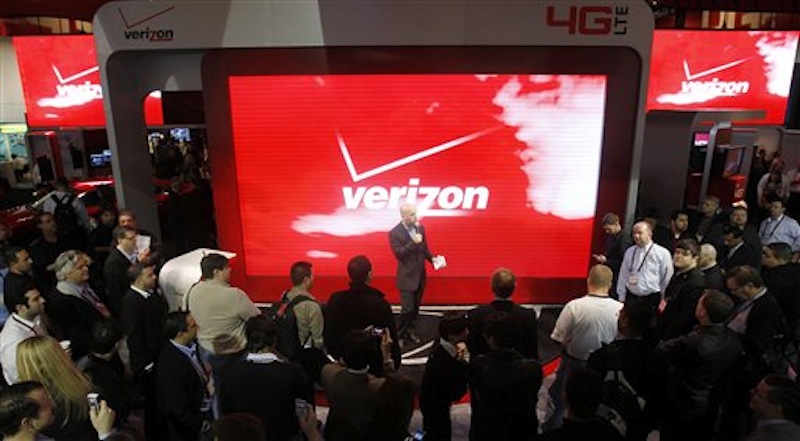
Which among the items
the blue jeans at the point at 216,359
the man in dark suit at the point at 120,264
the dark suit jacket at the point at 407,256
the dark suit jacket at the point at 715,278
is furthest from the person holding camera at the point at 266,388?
the dark suit jacket at the point at 715,278

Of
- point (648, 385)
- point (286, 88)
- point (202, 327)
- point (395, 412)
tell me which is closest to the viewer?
point (395, 412)

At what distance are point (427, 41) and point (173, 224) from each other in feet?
15.0

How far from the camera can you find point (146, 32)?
633 centimetres

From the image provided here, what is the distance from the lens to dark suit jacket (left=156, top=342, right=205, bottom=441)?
3.27 metres

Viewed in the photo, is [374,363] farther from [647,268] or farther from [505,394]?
[647,268]

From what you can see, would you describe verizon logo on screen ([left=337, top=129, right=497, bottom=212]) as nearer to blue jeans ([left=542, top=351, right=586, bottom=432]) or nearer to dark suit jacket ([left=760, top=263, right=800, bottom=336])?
blue jeans ([left=542, top=351, right=586, bottom=432])

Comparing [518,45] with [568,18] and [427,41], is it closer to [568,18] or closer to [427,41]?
[568,18]

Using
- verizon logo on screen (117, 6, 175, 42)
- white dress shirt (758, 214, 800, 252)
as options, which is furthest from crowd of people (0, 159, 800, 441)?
verizon logo on screen (117, 6, 175, 42)

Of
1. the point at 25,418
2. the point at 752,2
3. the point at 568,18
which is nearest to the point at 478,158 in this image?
the point at 568,18

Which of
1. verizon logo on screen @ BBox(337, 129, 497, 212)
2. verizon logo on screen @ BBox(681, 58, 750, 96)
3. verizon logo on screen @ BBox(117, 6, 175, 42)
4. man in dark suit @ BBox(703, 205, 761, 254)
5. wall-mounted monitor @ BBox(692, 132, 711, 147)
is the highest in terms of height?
verizon logo on screen @ BBox(117, 6, 175, 42)

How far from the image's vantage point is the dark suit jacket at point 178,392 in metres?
3.27

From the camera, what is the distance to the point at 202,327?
4.19 metres

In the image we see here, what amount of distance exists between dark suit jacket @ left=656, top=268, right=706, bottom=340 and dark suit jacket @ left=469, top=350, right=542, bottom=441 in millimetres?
1882

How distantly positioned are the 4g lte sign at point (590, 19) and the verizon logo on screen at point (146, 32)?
3.98 meters
